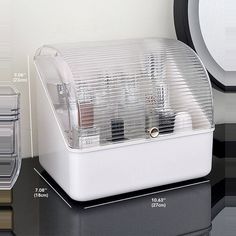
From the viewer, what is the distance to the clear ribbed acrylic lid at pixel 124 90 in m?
0.71

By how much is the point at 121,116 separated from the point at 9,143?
8.4 inches

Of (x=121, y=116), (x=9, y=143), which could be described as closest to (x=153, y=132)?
(x=121, y=116)

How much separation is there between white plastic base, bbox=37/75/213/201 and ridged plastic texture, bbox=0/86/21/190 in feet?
0.20

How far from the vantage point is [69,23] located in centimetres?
91

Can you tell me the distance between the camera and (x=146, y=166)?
2.44ft

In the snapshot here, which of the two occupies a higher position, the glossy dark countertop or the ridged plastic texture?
the ridged plastic texture

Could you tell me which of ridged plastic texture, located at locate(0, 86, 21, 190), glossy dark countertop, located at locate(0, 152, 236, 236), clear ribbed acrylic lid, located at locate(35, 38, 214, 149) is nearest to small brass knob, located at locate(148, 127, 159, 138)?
clear ribbed acrylic lid, located at locate(35, 38, 214, 149)

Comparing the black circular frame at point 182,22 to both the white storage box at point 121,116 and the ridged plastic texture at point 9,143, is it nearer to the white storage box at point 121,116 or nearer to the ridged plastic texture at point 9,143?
the white storage box at point 121,116

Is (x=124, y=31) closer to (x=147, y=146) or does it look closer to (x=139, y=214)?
(x=147, y=146)

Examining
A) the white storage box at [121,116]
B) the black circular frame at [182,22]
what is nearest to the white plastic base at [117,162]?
the white storage box at [121,116]

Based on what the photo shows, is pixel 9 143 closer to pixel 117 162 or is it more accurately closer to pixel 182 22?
pixel 117 162

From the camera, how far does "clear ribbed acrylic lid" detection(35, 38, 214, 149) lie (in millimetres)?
712

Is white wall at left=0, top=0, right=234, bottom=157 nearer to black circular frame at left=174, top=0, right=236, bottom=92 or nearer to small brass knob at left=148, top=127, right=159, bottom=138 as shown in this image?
black circular frame at left=174, top=0, right=236, bottom=92

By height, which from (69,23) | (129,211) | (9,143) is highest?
(69,23)
